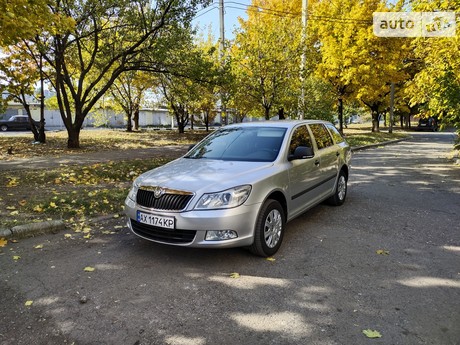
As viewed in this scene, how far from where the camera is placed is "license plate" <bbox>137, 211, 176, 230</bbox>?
12.5ft

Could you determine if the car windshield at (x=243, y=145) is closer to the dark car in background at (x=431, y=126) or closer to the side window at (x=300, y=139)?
the side window at (x=300, y=139)

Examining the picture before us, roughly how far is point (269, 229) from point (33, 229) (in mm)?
3390

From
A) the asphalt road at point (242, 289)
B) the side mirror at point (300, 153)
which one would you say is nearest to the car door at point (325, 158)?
the asphalt road at point (242, 289)

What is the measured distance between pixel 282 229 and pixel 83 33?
12.2 m

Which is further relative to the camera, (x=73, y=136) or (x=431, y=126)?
(x=431, y=126)

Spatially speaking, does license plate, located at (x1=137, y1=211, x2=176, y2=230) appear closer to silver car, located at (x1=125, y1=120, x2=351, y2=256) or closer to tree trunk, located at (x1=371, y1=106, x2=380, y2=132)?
silver car, located at (x1=125, y1=120, x2=351, y2=256)

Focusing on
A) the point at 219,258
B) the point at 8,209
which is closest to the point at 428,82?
the point at 219,258

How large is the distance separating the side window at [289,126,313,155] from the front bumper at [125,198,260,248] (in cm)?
137

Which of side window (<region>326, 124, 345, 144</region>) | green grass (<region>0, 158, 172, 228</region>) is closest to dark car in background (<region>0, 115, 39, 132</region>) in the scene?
green grass (<region>0, 158, 172, 228</region>)

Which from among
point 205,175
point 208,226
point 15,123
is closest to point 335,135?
point 205,175

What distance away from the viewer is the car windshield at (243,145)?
477 centimetres

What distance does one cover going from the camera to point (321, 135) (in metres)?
6.03

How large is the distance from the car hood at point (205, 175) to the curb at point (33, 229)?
181cm

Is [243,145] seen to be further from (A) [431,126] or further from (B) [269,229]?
(A) [431,126]
